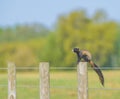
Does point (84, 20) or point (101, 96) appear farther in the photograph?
point (84, 20)

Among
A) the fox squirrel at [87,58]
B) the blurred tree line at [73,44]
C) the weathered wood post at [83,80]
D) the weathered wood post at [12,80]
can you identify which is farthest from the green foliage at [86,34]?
the weathered wood post at [83,80]

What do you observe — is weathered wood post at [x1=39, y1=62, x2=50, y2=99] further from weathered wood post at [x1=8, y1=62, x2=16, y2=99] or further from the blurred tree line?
the blurred tree line

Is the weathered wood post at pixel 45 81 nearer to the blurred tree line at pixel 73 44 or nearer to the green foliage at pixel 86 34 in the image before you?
the blurred tree line at pixel 73 44

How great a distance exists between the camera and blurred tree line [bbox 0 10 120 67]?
2596 inches

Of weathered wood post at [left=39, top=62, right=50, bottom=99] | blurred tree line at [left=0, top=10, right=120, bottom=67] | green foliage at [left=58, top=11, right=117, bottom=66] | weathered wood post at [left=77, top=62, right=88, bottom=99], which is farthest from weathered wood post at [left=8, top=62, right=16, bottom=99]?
green foliage at [left=58, top=11, right=117, bottom=66]

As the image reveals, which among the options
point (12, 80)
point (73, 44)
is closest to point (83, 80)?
point (12, 80)

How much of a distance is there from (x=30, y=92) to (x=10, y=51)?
55045mm

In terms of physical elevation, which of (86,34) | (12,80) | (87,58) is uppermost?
(86,34)

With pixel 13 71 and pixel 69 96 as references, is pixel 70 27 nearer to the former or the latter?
pixel 69 96

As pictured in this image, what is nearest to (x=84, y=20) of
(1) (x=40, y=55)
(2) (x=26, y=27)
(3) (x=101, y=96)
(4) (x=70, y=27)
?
(4) (x=70, y=27)

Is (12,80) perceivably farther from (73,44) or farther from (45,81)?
(73,44)

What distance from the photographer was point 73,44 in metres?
68.8

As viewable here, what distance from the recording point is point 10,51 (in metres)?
71.5

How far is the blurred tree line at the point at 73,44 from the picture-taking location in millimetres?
65938
